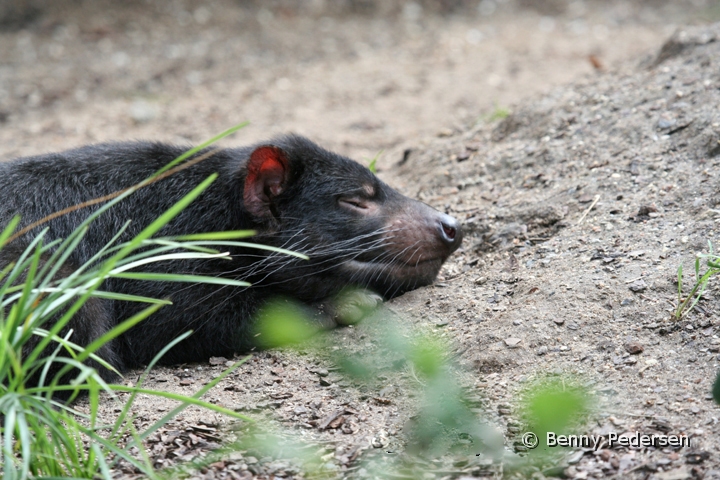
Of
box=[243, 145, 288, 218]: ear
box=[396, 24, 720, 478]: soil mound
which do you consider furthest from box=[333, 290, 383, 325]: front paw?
box=[243, 145, 288, 218]: ear

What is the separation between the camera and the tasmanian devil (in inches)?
166

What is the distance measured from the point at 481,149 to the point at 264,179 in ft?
7.20

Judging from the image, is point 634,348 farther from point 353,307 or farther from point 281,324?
point 281,324

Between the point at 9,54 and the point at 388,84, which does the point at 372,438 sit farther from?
the point at 9,54

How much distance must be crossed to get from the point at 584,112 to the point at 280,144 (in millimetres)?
2397

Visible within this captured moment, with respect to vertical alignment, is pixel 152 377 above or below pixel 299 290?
below

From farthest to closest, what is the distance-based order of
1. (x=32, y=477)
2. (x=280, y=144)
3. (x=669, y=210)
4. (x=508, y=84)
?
(x=508, y=84) → (x=280, y=144) → (x=669, y=210) → (x=32, y=477)

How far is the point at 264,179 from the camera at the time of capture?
441cm

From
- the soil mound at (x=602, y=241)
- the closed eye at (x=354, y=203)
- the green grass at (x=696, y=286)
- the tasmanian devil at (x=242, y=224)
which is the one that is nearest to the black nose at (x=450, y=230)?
the tasmanian devil at (x=242, y=224)

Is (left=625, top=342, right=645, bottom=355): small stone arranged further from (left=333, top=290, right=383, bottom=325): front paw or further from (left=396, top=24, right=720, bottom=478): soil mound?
(left=333, top=290, right=383, bottom=325): front paw

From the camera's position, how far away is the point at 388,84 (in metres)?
9.15

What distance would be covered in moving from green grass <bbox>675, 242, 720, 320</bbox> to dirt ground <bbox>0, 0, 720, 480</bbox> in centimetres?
5

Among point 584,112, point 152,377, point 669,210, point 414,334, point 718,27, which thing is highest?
point 718,27

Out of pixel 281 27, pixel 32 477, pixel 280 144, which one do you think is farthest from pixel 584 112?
pixel 281 27
